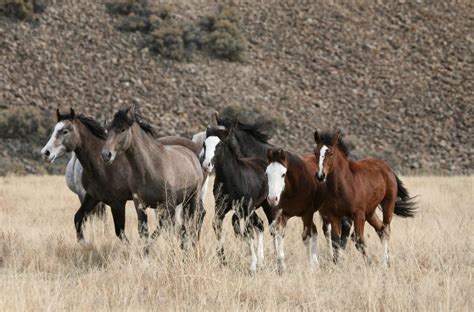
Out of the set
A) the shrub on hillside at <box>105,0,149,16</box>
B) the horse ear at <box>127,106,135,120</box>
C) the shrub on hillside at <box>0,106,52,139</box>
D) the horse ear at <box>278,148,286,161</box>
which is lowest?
the shrub on hillside at <box>0,106,52,139</box>

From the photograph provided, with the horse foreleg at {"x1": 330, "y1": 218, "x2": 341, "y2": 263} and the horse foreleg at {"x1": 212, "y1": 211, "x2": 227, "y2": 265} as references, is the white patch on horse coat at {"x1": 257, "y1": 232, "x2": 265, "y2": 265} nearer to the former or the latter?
the horse foreleg at {"x1": 212, "y1": 211, "x2": 227, "y2": 265}

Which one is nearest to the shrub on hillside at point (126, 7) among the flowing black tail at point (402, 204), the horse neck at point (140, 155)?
the flowing black tail at point (402, 204)

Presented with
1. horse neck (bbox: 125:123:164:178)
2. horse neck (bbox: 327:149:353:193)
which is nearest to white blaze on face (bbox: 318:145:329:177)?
horse neck (bbox: 327:149:353:193)

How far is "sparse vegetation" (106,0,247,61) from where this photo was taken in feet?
124

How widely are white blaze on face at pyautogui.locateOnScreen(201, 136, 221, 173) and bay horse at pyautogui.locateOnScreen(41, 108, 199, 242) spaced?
1320mm

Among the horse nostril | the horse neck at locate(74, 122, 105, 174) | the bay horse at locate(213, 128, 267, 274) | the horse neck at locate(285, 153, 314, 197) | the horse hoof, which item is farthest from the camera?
the horse neck at locate(74, 122, 105, 174)

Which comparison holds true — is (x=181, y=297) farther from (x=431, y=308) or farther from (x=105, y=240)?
(x=105, y=240)

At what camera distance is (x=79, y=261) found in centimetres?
961

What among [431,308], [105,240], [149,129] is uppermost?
[149,129]

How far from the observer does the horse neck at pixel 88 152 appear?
10.4 metres

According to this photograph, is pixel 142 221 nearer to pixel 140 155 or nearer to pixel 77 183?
pixel 140 155

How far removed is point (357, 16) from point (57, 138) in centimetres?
3516

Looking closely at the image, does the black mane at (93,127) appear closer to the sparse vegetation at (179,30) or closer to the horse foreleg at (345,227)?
the horse foreleg at (345,227)

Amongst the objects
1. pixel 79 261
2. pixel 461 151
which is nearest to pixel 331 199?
pixel 79 261
